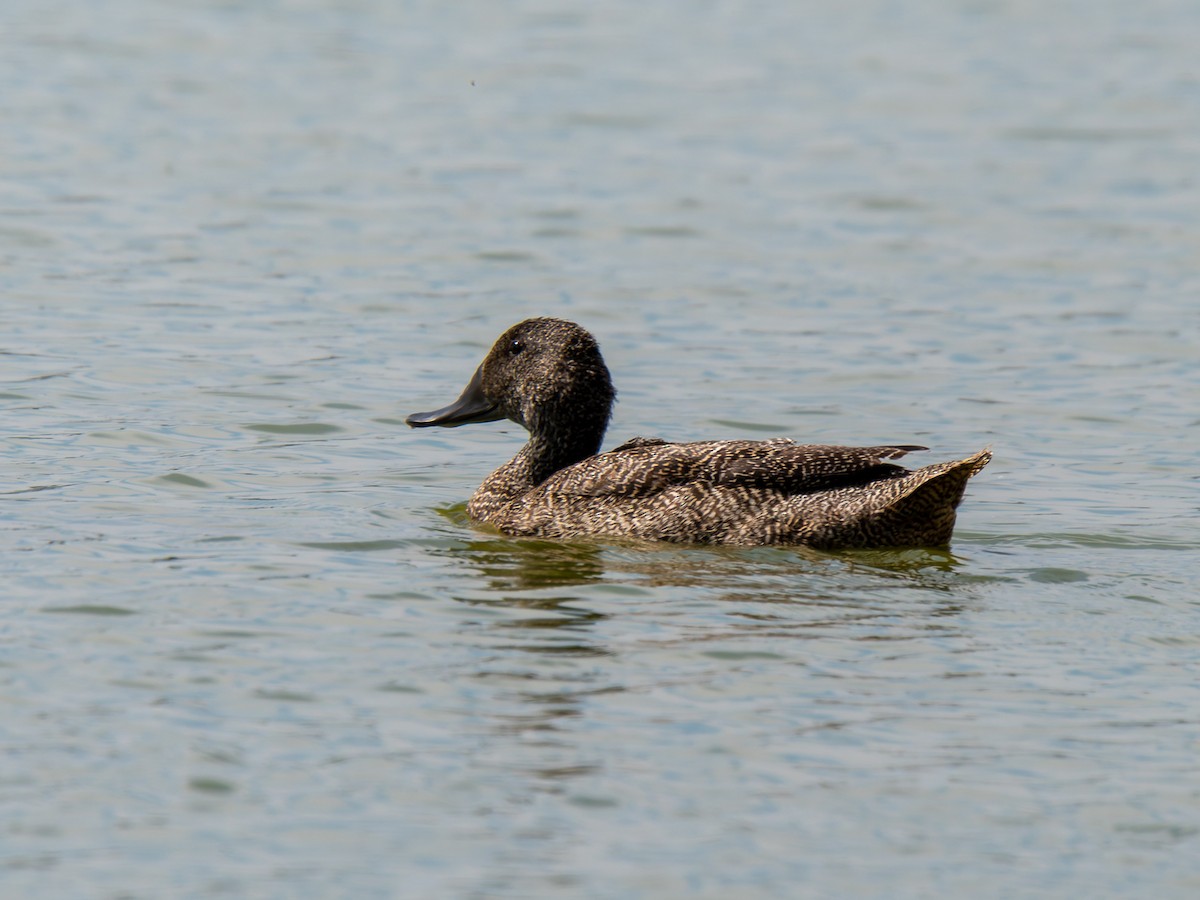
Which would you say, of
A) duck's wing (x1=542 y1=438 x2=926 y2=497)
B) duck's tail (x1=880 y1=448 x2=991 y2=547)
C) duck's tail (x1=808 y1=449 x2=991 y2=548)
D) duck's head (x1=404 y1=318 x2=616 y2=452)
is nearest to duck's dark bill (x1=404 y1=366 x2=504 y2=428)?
duck's head (x1=404 y1=318 x2=616 y2=452)

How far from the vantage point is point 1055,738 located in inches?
291

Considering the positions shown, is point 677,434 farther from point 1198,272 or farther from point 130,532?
point 1198,272

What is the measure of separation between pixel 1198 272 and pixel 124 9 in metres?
16.2

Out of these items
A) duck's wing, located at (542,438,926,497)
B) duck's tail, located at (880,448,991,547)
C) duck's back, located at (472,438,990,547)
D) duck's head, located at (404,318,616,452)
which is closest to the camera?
duck's tail, located at (880,448,991,547)

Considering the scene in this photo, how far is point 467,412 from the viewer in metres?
11.7

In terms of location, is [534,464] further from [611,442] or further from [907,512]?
[907,512]

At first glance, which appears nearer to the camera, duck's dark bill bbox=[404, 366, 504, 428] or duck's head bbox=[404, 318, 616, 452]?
duck's head bbox=[404, 318, 616, 452]

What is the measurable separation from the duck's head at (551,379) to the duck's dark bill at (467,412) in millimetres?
67

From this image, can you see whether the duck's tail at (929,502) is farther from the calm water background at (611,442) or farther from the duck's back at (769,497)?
the calm water background at (611,442)

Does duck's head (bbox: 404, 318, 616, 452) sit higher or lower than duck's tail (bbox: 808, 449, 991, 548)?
higher

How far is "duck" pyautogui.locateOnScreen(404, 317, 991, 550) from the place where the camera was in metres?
9.83

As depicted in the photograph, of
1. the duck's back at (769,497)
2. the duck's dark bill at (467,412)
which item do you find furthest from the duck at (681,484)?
the duck's dark bill at (467,412)

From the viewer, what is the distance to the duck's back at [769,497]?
32.1 ft

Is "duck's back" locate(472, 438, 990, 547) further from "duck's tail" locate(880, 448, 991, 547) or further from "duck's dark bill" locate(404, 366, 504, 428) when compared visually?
"duck's dark bill" locate(404, 366, 504, 428)
